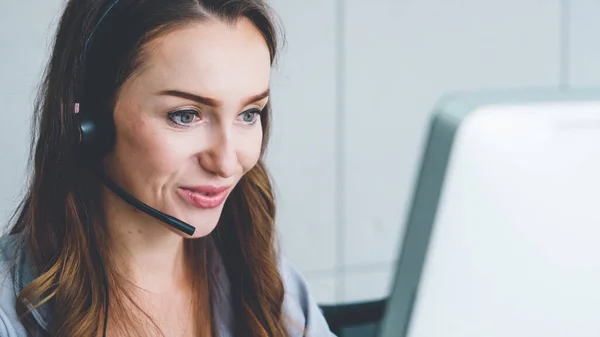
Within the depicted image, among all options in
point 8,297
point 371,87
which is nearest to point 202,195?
point 8,297

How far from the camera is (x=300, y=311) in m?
1.25

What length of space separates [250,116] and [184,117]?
0.30 feet

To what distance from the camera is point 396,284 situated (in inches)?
19.1

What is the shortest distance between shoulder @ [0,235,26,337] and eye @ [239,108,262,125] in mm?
353

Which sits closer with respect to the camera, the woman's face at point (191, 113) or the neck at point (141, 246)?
the woman's face at point (191, 113)

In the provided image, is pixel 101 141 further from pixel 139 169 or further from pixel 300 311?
pixel 300 311

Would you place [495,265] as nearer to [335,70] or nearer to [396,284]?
[396,284]

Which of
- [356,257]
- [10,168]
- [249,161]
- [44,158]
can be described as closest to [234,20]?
[249,161]

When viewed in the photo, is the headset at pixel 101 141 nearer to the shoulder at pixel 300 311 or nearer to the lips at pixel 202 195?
the lips at pixel 202 195

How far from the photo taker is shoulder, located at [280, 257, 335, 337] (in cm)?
122

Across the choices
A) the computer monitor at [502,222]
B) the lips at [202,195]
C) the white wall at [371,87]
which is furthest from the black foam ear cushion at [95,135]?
the white wall at [371,87]

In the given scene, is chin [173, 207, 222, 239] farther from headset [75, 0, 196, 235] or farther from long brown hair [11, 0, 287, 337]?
long brown hair [11, 0, 287, 337]

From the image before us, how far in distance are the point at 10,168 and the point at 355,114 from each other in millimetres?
893

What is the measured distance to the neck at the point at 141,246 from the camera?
43.6 inches
